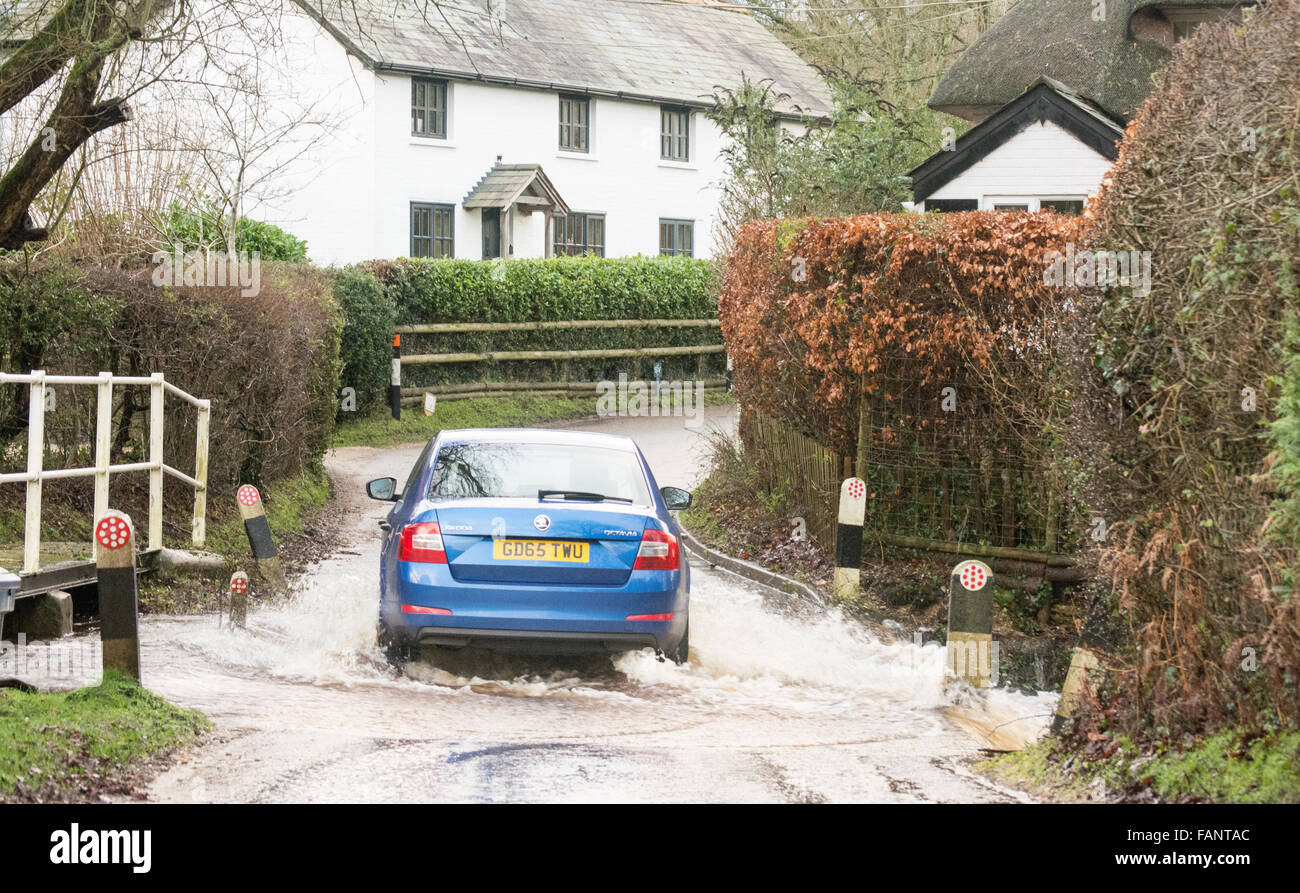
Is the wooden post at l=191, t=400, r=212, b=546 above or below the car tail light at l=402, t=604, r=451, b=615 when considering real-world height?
above

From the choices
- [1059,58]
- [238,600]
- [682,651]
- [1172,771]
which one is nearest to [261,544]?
[238,600]

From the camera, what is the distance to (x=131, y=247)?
17.8 metres

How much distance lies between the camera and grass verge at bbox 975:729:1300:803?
551 centimetres

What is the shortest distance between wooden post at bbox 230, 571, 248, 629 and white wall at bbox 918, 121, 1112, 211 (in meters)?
15.6

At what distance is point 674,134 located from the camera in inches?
1597

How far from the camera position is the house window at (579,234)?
125 ft

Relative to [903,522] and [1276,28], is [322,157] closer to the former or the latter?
[903,522]

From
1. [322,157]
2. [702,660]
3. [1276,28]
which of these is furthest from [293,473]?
[322,157]

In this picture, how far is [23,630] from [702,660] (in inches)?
182

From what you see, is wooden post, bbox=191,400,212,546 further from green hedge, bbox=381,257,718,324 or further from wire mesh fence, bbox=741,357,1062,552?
green hedge, bbox=381,257,718,324

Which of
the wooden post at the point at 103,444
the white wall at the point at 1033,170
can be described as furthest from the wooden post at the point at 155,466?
the white wall at the point at 1033,170

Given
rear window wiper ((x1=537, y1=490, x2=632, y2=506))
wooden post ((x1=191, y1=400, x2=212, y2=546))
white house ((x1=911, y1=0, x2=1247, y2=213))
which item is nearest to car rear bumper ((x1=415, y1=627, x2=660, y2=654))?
rear window wiper ((x1=537, y1=490, x2=632, y2=506))

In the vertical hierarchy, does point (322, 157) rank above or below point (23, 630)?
above
